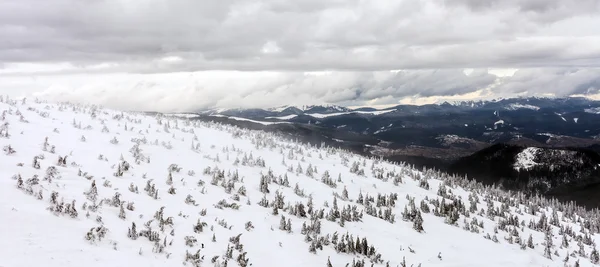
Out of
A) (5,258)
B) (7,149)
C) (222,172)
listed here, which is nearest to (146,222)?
(5,258)

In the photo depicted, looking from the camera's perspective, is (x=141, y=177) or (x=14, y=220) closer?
(x=14, y=220)

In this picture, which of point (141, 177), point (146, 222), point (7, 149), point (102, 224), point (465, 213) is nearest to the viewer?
point (102, 224)

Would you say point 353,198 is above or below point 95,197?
below

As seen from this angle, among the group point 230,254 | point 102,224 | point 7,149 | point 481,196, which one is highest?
point 7,149

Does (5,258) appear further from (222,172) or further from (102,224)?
(222,172)

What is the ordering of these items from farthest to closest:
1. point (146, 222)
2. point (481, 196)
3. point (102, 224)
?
1. point (481, 196)
2. point (146, 222)
3. point (102, 224)

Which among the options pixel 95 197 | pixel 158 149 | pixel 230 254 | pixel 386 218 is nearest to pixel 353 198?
pixel 386 218
